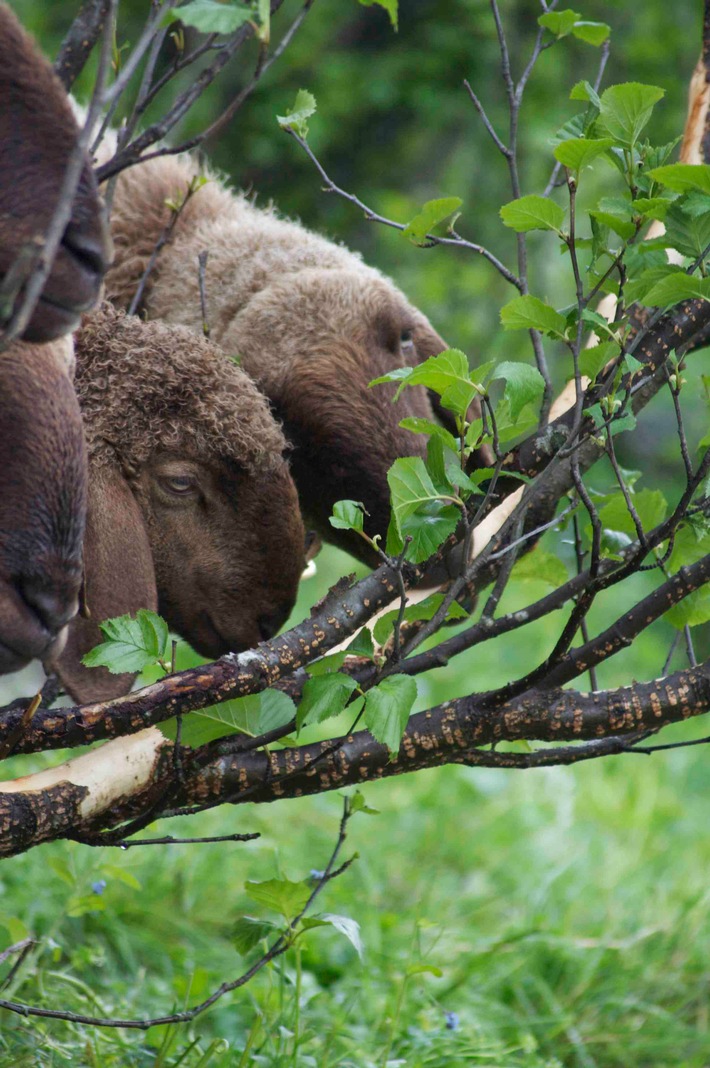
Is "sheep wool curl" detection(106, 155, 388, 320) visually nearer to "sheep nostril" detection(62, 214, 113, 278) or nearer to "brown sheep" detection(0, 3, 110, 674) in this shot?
"brown sheep" detection(0, 3, 110, 674)

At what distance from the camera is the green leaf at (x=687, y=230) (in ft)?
7.06

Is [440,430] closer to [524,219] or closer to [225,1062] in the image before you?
[524,219]

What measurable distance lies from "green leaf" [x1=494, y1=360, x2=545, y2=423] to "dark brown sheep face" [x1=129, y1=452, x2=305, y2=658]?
138 cm

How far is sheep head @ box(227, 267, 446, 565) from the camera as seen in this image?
3848 millimetres

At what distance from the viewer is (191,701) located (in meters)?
2.23

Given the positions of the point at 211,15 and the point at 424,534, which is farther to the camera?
the point at 424,534

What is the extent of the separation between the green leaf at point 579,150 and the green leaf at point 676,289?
0.83 feet

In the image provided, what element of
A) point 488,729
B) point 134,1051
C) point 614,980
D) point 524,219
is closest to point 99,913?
point 134,1051

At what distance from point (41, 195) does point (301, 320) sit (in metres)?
2.08

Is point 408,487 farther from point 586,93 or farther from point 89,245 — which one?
point 586,93

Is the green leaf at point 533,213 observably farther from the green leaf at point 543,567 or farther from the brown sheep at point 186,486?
the brown sheep at point 186,486

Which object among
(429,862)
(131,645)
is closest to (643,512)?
(131,645)

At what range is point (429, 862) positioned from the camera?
5387 mm

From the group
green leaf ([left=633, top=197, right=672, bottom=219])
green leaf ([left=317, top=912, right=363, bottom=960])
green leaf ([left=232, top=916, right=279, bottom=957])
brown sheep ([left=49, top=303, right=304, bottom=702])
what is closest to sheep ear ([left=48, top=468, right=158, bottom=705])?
brown sheep ([left=49, top=303, right=304, bottom=702])
